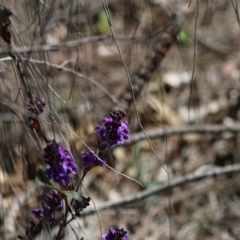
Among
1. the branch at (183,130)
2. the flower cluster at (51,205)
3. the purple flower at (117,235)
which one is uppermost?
the branch at (183,130)

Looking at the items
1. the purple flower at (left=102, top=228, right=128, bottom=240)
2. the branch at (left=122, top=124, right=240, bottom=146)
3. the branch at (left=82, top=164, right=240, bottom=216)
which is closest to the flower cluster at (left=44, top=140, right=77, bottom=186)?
the purple flower at (left=102, top=228, right=128, bottom=240)

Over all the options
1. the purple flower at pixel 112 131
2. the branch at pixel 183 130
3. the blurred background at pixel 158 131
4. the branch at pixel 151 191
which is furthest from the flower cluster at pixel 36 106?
the branch at pixel 183 130

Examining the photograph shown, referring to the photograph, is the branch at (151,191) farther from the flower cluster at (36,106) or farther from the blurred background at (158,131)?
the flower cluster at (36,106)

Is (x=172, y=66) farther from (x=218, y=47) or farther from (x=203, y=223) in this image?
(x=203, y=223)

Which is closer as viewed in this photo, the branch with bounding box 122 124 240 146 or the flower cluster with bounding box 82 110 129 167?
the flower cluster with bounding box 82 110 129 167

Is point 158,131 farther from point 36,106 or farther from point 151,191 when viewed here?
point 36,106

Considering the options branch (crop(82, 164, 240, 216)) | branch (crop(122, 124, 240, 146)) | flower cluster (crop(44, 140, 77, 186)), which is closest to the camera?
flower cluster (crop(44, 140, 77, 186))

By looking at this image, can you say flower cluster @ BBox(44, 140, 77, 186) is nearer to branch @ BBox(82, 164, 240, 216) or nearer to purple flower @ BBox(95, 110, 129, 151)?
purple flower @ BBox(95, 110, 129, 151)
